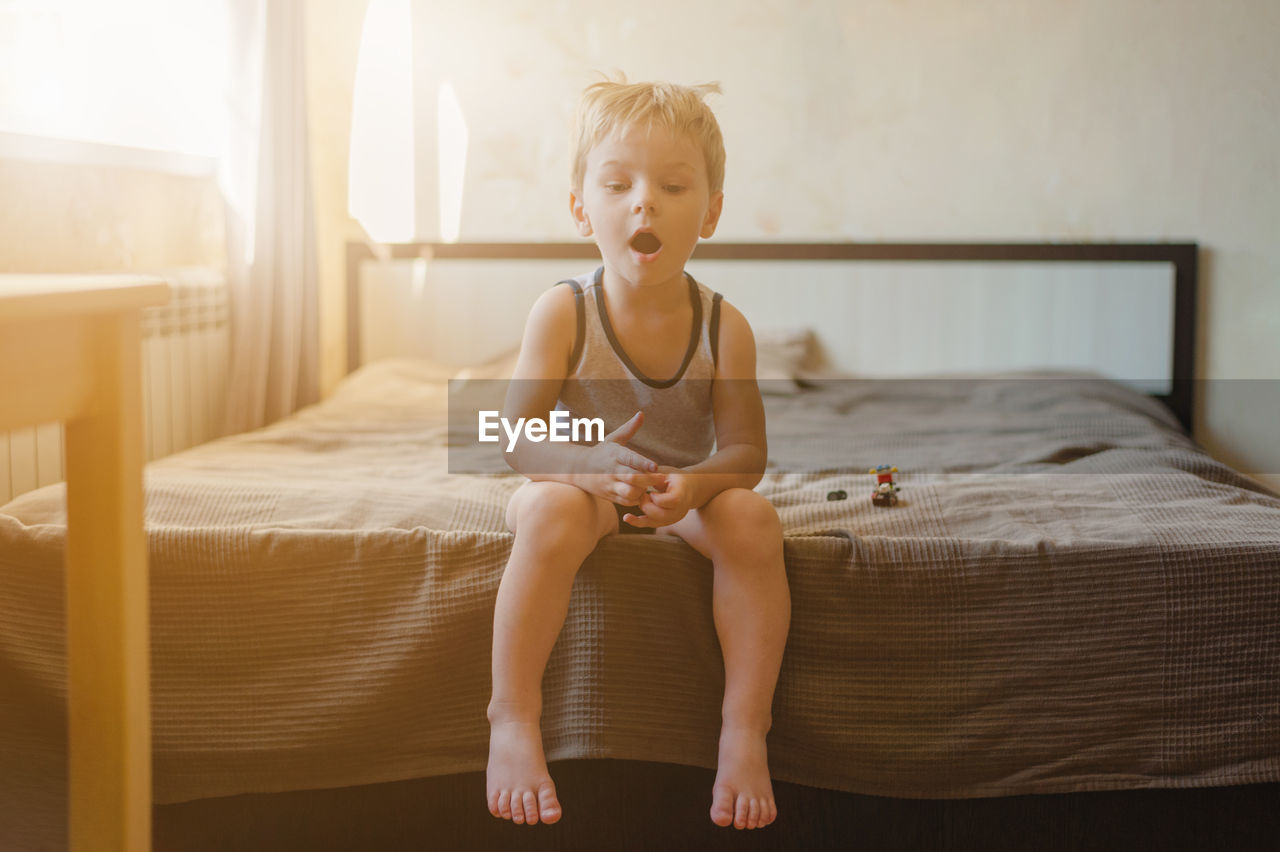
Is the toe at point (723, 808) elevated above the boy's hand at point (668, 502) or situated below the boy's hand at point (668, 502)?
below

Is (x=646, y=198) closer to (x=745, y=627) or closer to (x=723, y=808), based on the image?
(x=745, y=627)

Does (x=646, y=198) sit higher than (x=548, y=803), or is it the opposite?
(x=646, y=198)

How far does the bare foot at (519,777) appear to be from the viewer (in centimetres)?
104

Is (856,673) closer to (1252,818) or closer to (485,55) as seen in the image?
(1252,818)

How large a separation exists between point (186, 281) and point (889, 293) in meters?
1.85

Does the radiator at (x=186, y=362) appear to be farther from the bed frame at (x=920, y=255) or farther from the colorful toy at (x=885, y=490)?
the colorful toy at (x=885, y=490)

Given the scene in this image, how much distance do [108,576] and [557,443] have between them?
1.69ft

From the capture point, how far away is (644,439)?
1.29m

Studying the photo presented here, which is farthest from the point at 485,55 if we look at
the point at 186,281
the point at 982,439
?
the point at 982,439

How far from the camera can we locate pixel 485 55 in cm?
313

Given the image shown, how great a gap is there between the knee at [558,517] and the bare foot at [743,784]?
10.1 inches

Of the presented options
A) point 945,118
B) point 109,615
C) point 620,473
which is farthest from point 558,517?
point 945,118

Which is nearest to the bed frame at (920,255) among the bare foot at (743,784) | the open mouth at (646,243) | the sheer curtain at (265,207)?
the sheer curtain at (265,207)

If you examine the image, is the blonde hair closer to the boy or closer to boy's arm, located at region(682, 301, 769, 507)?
the boy
